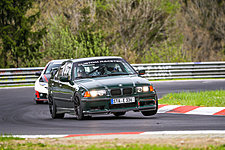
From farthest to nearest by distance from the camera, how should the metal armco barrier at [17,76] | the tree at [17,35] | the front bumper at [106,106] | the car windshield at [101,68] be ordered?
the tree at [17,35]
the metal armco barrier at [17,76]
the car windshield at [101,68]
the front bumper at [106,106]

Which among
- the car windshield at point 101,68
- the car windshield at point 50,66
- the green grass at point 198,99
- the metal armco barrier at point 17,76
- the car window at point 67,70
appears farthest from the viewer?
the metal armco barrier at point 17,76

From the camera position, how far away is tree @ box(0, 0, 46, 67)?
36.6 meters

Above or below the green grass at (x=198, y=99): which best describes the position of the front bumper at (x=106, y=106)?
above

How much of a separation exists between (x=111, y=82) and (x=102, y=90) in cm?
33

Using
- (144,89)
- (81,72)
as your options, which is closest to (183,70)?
(81,72)

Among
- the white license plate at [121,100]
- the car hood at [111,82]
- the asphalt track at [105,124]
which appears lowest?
the asphalt track at [105,124]

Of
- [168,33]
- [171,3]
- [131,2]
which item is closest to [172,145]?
[131,2]

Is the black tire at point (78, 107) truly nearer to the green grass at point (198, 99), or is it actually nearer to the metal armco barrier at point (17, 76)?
the green grass at point (198, 99)

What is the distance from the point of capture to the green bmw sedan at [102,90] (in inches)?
497

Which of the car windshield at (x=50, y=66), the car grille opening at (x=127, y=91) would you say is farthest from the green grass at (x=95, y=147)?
the car windshield at (x=50, y=66)

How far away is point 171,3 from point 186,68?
74.4 feet

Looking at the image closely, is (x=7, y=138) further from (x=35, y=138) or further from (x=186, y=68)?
(x=186, y=68)

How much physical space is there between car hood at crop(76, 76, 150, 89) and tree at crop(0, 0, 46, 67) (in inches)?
913

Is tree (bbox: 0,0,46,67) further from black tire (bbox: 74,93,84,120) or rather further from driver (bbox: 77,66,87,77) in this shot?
black tire (bbox: 74,93,84,120)
